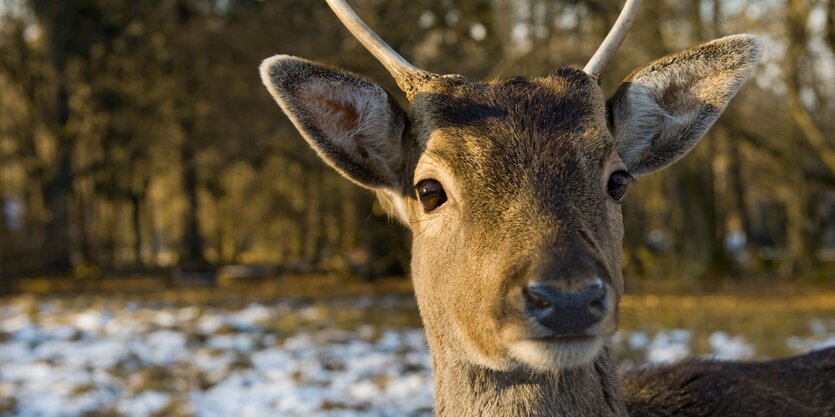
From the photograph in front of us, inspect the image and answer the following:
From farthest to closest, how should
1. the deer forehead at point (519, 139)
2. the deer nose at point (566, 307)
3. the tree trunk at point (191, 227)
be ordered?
the tree trunk at point (191, 227) < the deer forehead at point (519, 139) < the deer nose at point (566, 307)

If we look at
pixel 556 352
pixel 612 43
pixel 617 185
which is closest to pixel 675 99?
pixel 612 43

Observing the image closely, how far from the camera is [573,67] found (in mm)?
3525

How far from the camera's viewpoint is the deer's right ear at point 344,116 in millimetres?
3424

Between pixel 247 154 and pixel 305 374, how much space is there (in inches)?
423

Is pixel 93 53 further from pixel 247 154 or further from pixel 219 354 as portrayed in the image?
pixel 219 354

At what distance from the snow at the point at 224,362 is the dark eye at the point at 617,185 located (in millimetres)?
4018

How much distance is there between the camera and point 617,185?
3.31 meters

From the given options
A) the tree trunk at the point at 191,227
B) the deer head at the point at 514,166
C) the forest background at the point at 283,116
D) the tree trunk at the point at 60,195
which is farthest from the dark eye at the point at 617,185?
the tree trunk at the point at 191,227

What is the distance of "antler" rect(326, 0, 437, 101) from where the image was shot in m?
3.51

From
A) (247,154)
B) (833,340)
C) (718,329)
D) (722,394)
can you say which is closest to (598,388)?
(722,394)

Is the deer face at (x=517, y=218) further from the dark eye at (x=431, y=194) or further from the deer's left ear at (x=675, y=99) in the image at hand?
the deer's left ear at (x=675, y=99)

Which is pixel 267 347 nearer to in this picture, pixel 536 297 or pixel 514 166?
pixel 514 166

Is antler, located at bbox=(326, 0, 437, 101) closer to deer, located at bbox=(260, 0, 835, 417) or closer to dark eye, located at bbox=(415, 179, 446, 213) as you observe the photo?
deer, located at bbox=(260, 0, 835, 417)

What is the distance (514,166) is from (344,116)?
0.86 meters
